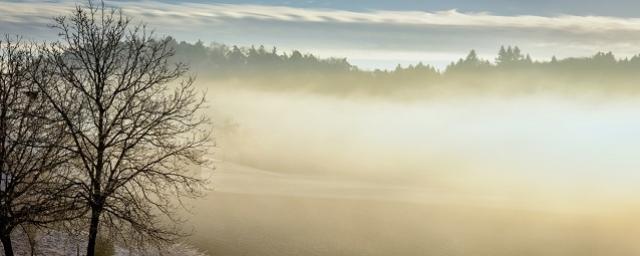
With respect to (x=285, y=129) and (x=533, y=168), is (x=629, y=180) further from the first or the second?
(x=285, y=129)

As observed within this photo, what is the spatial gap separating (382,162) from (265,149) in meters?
29.0

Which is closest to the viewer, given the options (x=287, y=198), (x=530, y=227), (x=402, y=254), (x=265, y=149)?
(x=402, y=254)

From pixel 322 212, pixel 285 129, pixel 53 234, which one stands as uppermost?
pixel 53 234

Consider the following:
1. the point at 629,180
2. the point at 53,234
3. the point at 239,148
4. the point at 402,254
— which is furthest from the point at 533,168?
the point at 53,234

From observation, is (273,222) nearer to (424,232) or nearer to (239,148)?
(424,232)

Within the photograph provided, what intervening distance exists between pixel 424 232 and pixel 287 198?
25.0 metres

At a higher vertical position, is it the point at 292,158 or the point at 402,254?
the point at 402,254

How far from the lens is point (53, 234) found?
46.0 metres

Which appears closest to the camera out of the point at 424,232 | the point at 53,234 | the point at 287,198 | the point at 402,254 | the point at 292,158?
Result: the point at 53,234

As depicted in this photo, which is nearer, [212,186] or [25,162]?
[25,162]

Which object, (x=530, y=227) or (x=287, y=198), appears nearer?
(x=530, y=227)

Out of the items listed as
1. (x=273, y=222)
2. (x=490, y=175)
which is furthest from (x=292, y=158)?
(x=273, y=222)

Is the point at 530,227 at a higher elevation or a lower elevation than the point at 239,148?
higher

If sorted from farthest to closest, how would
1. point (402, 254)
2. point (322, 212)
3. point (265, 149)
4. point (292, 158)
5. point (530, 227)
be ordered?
point (265, 149), point (292, 158), point (322, 212), point (530, 227), point (402, 254)
